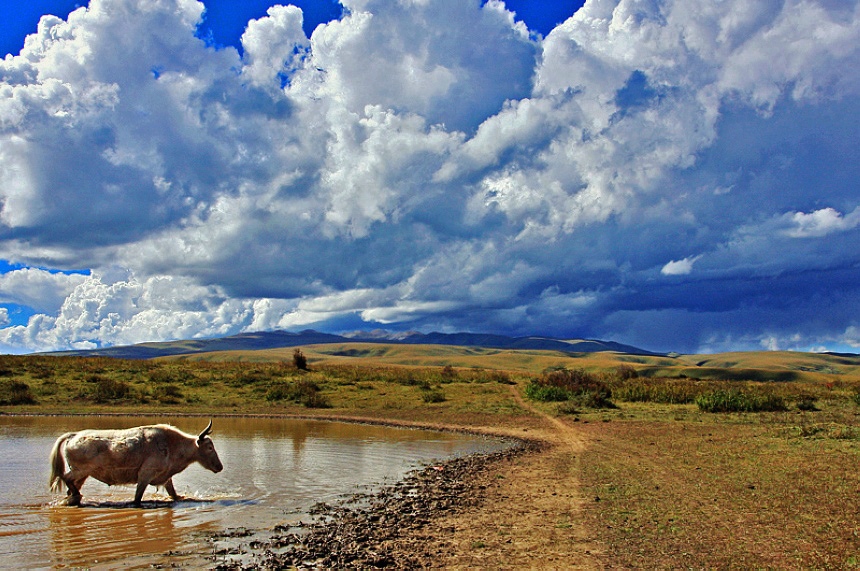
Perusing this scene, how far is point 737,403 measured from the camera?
38750 millimetres

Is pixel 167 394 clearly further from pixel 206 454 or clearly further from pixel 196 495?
pixel 196 495

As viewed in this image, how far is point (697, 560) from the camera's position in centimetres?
945

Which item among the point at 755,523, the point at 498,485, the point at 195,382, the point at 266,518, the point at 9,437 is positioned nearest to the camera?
the point at 755,523

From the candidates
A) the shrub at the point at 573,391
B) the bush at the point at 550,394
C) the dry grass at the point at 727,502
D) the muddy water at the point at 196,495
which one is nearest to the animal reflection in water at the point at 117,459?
the muddy water at the point at 196,495

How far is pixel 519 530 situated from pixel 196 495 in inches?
322

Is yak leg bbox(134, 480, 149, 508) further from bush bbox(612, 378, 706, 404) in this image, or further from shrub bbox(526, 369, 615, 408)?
bush bbox(612, 378, 706, 404)

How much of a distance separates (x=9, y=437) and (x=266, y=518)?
1718 centimetres

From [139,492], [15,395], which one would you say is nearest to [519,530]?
[139,492]

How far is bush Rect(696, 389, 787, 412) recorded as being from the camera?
38.4 metres

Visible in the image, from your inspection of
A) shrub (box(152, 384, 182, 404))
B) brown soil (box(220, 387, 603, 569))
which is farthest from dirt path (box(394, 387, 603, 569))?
shrub (box(152, 384, 182, 404))

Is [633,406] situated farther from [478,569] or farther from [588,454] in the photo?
[478,569]

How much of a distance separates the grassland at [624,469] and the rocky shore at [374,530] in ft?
1.55

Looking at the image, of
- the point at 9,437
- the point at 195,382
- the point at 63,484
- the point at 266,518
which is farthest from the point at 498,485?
the point at 195,382

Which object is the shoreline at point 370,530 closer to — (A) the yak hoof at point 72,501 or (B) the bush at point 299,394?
(A) the yak hoof at point 72,501
